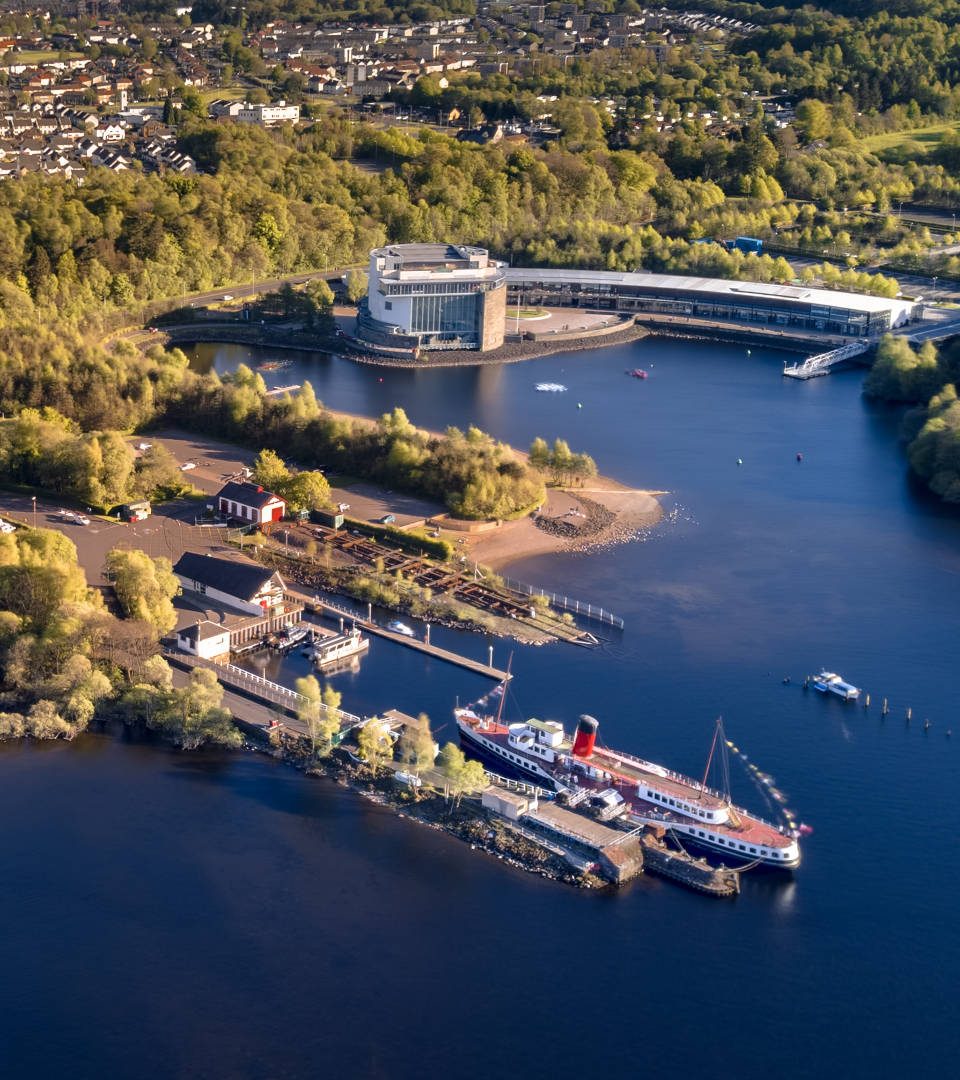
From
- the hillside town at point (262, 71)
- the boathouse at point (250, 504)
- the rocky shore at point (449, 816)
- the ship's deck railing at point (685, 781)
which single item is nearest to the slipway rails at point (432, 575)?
the boathouse at point (250, 504)

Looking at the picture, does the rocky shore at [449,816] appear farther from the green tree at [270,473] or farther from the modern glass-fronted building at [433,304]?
the modern glass-fronted building at [433,304]

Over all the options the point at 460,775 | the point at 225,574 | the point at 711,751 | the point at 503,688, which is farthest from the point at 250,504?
the point at 711,751

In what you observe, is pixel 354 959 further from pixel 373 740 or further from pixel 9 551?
pixel 9 551

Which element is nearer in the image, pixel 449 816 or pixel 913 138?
pixel 449 816

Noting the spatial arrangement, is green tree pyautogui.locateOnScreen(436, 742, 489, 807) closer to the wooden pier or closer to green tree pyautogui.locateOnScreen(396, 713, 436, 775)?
green tree pyautogui.locateOnScreen(396, 713, 436, 775)

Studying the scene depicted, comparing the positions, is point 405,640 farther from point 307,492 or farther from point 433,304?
point 433,304

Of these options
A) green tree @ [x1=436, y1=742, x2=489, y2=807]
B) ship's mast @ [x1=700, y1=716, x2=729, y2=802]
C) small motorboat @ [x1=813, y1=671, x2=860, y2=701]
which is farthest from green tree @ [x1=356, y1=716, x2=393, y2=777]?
small motorboat @ [x1=813, y1=671, x2=860, y2=701]
